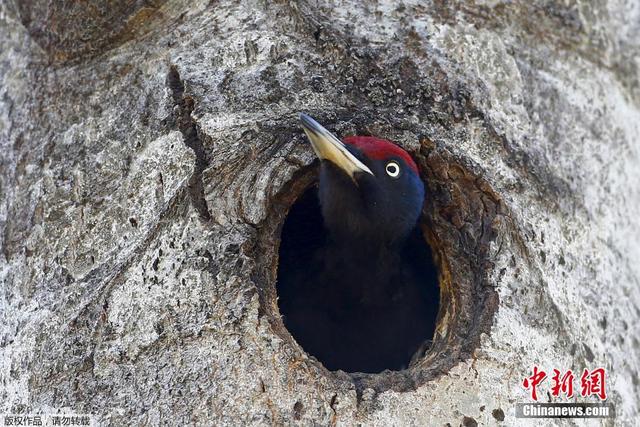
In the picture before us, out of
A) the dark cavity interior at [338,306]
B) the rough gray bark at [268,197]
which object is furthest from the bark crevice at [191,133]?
the dark cavity interior at [338,306]

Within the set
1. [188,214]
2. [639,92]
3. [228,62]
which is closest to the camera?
[188,214]

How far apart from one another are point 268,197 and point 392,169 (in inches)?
27.1

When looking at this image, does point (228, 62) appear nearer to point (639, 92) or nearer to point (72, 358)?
point (72, 358)

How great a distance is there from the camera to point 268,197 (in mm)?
3078

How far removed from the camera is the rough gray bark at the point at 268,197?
272 centimetres

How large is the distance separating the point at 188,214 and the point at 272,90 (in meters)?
0.61

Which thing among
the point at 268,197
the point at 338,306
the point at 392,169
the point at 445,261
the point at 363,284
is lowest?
the point at 338,306

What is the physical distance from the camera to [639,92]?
12.9 feet

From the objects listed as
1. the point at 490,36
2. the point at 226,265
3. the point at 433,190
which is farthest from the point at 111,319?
the point at 490,36

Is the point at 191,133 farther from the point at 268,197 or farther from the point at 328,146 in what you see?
the point at 328,146

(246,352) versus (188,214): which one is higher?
(188,214)

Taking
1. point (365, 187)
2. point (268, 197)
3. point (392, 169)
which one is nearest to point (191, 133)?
point (268, 197)

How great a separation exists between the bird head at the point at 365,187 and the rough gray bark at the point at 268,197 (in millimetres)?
95

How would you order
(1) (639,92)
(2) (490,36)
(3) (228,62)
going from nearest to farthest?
(3) (228,62)
(2) (490,36)
(1) (639,92)
